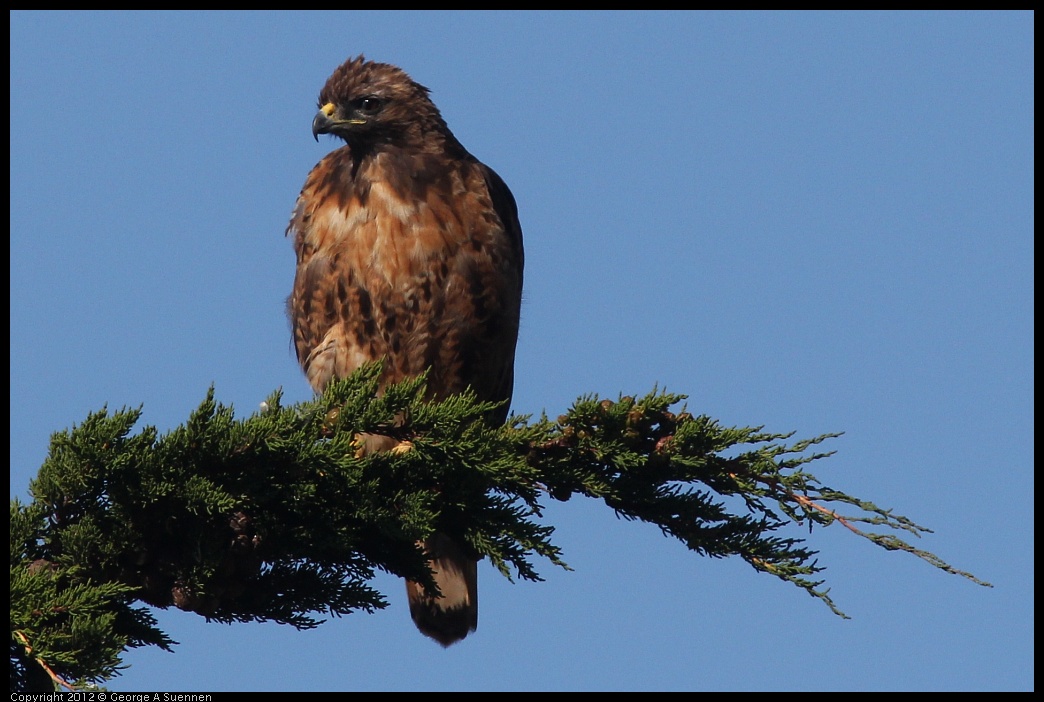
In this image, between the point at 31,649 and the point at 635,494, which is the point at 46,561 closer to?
the point at 31,649

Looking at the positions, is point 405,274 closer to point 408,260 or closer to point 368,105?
point 408,260

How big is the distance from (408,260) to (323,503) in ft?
6.52

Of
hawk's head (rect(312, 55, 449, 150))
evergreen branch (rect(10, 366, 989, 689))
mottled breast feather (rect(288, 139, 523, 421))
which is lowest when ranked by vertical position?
evergreen branch (rect(10, 366, 989, 689))

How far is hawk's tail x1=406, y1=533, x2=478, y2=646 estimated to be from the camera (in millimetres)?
5832

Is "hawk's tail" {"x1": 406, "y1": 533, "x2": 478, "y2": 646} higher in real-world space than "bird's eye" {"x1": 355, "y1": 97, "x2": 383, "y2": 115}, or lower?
lower

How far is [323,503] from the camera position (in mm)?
4227

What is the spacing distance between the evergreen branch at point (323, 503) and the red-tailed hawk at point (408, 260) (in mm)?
1519

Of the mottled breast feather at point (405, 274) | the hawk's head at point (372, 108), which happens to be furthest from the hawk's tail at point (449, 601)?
the hawk's head at point (372, 108)

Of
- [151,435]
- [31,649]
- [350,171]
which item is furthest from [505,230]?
[31,649]

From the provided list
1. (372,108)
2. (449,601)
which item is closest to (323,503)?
(449,601)

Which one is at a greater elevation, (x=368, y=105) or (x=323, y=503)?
(x=368, y=105)

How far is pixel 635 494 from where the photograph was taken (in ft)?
14.8

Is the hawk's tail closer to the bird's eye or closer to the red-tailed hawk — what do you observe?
the red-tailed hawk

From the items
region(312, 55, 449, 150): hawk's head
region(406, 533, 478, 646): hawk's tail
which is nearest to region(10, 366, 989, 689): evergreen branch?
region(406, 533, 478, 646): hawk's tail
